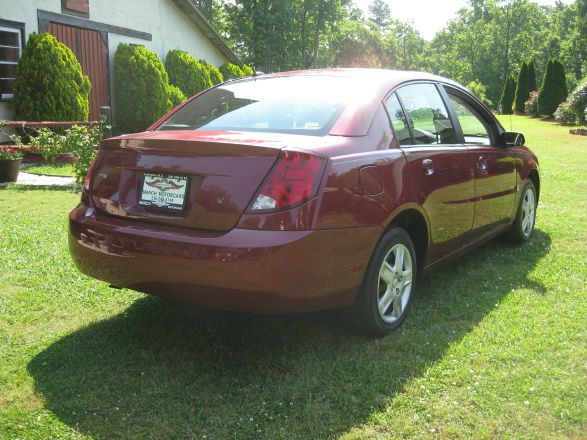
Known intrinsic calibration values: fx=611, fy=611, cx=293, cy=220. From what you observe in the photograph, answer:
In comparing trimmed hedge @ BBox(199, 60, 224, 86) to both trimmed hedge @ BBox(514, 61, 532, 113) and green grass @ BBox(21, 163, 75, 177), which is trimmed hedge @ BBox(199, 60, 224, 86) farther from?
trimmed hedge @ BBox(514, 61, 532, 113)

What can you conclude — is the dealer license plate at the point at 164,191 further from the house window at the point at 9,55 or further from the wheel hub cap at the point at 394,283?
the house window at the point at 9,55

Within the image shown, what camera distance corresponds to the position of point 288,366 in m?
3.24

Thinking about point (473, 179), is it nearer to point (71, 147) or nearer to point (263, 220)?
point (263, 220)

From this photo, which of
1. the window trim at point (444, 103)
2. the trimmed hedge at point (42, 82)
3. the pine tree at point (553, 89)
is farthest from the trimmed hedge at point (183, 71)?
the pine tree at point (553, 89)

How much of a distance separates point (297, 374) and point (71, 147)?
24.2 feet

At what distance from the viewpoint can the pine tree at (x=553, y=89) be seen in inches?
1183

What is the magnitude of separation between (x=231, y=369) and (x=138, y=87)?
14.1m

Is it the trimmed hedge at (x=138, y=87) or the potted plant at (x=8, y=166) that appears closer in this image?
the potted plant at (x=8, y=166)

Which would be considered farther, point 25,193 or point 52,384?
point 25,193

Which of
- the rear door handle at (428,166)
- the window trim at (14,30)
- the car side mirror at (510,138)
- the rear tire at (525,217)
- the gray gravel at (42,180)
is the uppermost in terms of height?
the window trim at (14,30)

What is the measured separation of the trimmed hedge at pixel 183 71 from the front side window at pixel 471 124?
14.6 metres

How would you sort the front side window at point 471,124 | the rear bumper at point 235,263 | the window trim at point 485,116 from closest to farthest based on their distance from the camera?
the rear bumper at point 235,263, the front side window at point 471,124, the window trim at point 485,116

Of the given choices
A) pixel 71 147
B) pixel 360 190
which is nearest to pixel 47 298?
pixel 360 190

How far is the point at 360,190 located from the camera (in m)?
3.23
